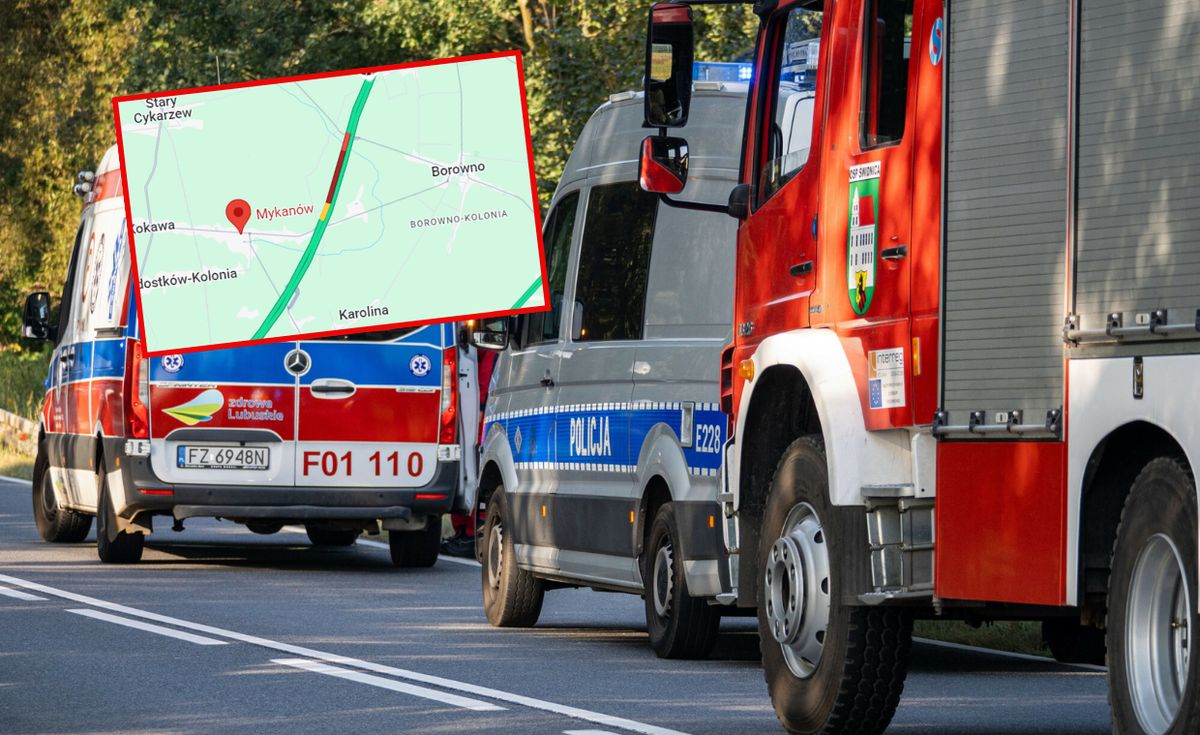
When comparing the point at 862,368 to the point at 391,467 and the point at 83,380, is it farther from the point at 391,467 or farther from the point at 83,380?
the point at 83,380

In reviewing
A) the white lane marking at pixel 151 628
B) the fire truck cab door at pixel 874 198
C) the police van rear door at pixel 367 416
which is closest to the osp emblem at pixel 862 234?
the fire truck cab door at pixel 874 198

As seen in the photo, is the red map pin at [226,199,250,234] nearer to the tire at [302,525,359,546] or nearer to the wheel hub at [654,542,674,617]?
the tire at [302,525,359,546]

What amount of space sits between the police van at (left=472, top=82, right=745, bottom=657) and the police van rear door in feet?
9.96

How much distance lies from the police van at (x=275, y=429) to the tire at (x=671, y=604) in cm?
504

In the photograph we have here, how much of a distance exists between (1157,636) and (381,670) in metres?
4.81

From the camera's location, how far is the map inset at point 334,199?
56.2 feet

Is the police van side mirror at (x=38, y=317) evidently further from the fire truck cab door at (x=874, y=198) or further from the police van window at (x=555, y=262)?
the fire truck cab door at (x=874, y=198)

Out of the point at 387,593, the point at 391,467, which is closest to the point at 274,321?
the point at 391,467

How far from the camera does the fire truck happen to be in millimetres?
6621

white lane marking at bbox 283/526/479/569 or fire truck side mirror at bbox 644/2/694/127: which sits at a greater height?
fire truck side mirror at bbox 644/2/694/127

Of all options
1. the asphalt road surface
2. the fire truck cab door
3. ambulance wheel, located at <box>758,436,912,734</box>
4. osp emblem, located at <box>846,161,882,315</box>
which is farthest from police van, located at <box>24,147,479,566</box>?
osp emblem, located at <box>846,161,882,315</box>

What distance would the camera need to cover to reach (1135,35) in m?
6.71

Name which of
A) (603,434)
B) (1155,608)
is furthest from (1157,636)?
(603,434)

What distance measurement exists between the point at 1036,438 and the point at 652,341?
466 centimetres
